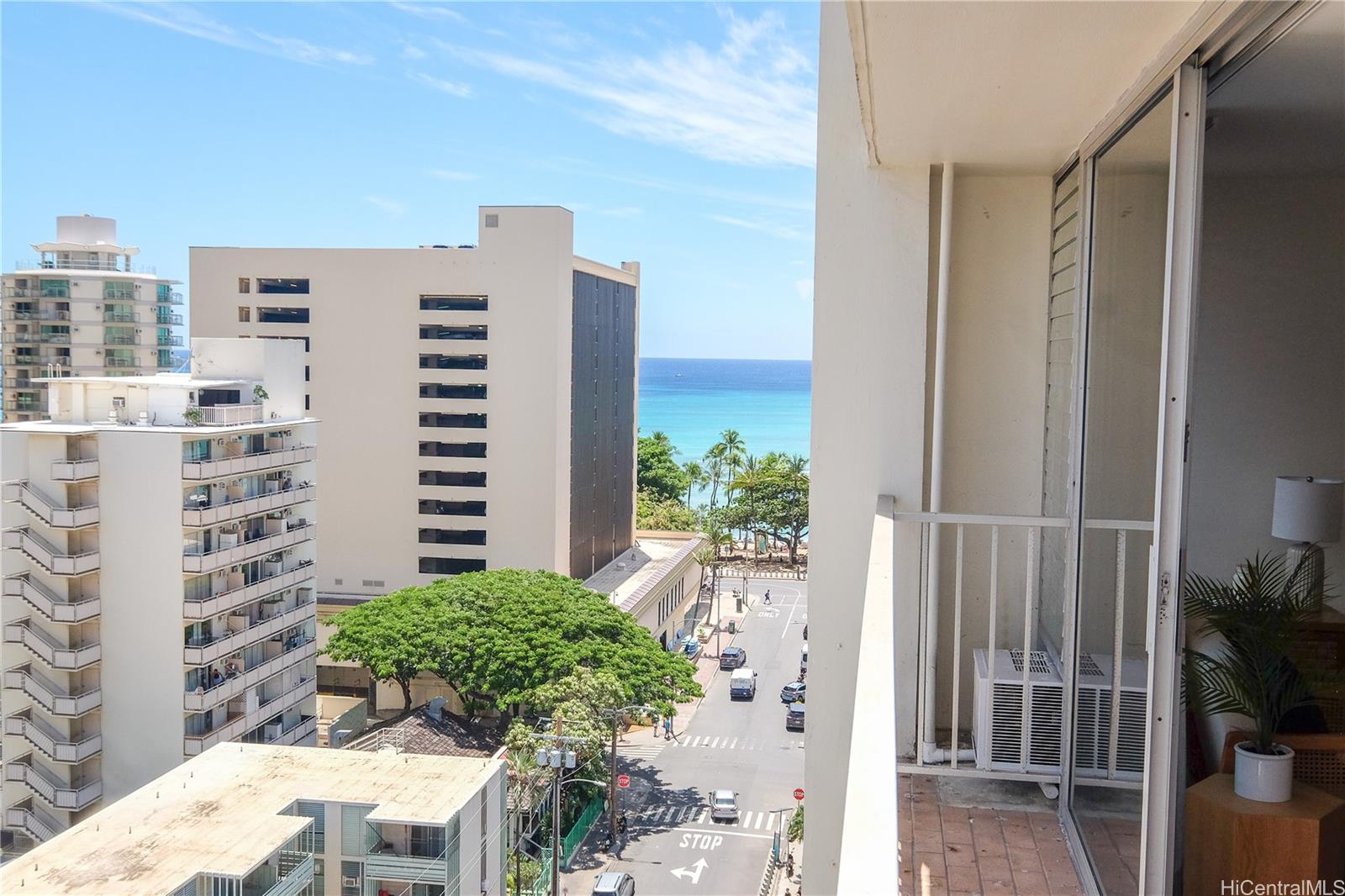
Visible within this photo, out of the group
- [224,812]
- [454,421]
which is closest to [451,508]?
[454,421]

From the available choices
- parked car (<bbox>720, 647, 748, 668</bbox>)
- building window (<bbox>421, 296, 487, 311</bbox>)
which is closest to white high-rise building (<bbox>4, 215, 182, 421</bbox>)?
building window (<bbox>421, 296, 487, 311</bbox>)

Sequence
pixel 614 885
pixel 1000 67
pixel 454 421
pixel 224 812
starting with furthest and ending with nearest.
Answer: pixel 454 421 → pixel 614 885 → pixel 224 812 → pixel 1000 67

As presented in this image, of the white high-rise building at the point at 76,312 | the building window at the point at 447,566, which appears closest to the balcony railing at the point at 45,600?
the building window at the point at 447,566

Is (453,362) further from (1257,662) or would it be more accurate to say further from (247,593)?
(1257,662)

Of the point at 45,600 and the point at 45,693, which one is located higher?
the point at 45,600

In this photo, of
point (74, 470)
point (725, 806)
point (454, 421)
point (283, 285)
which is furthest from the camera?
point (283, 285)

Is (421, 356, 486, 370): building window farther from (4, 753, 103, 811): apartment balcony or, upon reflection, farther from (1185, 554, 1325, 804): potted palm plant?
(1185, 554, 1325, 804): potted palm plant

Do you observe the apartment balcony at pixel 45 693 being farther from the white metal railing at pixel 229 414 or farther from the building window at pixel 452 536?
the building window at pixel 452 536
